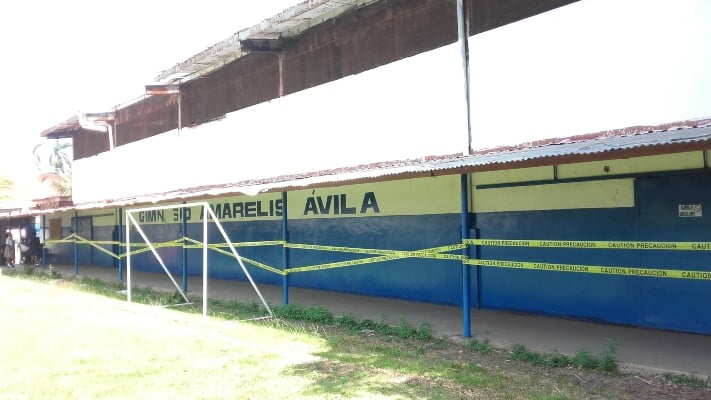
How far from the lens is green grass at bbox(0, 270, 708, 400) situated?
225 inches

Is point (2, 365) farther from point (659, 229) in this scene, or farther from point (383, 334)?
point (659, 229)

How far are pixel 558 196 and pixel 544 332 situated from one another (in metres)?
2.12

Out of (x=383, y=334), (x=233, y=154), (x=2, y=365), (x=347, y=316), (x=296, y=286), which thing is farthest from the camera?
(x=233, y=154)

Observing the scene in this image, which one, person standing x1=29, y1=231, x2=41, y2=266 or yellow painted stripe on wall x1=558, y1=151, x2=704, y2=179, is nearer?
yellow painted stripe on wall x1=558, y1=151, x2=704, y2=179

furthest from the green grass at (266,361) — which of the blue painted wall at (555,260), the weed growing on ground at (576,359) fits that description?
the blue painted wall at (555,260)

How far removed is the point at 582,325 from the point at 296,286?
7190 mm

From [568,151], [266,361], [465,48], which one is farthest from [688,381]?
[465,48]

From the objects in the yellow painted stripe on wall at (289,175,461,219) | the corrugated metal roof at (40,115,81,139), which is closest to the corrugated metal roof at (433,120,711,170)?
the yellow painted stripe on wall at (289,175,461,219)

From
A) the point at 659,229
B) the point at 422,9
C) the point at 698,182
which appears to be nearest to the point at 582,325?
the point at 659,229

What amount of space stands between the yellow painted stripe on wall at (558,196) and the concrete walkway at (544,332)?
5.56 ft

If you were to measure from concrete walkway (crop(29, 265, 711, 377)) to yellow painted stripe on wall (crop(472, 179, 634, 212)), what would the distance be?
170 cm

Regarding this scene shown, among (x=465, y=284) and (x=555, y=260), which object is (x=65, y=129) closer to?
(x=465, y=284)

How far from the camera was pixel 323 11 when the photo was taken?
11.9m

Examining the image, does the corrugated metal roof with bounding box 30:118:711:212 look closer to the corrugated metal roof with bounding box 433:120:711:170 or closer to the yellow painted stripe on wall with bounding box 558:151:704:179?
the corrugated metal roof with bounding box 433:120:711:170
